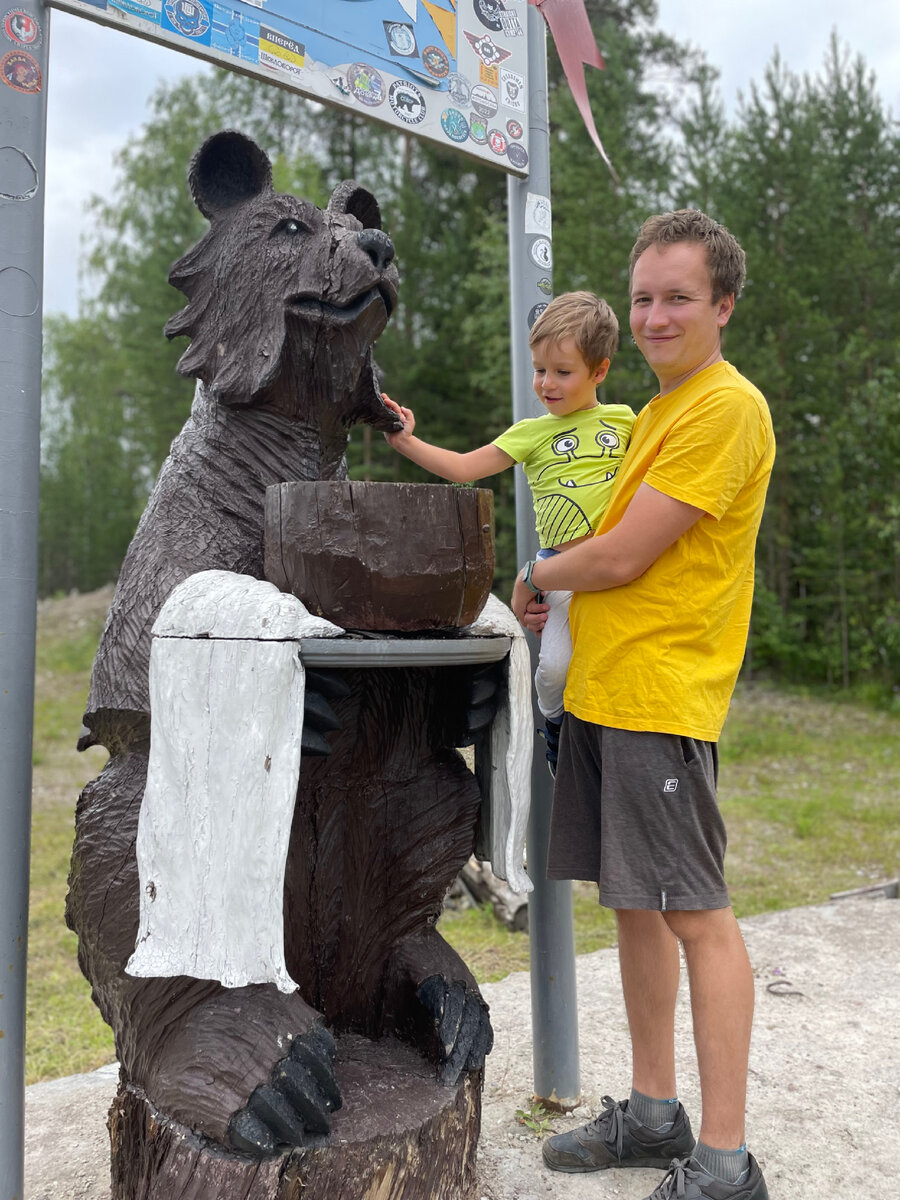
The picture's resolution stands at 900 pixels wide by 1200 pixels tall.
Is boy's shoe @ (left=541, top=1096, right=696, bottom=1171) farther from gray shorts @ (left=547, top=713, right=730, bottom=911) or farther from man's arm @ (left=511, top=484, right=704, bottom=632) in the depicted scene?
man's arm @ (left=511, top=484, right=704, bottom=632)

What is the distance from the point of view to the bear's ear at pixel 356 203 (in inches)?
85.4

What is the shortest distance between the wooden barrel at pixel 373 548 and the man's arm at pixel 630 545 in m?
0.33

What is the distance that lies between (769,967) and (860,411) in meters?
9.47

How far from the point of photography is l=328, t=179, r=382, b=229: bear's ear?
217 centimetres

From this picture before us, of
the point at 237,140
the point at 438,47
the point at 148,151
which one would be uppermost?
the point at 148,151

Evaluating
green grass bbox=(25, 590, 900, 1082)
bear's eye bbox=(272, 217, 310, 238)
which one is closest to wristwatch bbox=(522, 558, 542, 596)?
bear's eye bbox=(272, 217, 310, 238)

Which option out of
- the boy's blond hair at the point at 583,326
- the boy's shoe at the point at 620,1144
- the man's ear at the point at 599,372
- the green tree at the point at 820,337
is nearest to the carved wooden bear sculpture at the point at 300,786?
the boy's blond hair at the point at 583,326

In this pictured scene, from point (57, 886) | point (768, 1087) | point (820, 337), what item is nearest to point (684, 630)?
point (768, 1087)

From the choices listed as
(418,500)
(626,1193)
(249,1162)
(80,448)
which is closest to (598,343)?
(418,500)

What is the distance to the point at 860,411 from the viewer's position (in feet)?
38.8

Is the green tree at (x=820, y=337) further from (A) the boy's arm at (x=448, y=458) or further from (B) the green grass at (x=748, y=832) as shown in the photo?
(A) the boy's arm at (x=448, y=458)

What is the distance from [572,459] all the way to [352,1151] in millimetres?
1395

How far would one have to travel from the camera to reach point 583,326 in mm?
2104

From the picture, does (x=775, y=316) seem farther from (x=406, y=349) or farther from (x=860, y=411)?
(x=406, y=349)
